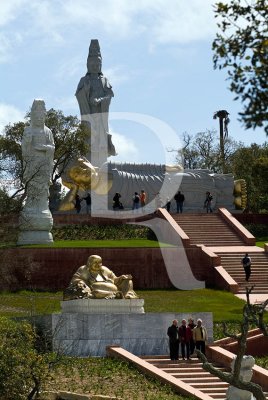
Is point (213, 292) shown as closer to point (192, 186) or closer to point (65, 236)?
point (65, 236)

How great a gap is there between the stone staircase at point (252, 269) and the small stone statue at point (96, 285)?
8.48m

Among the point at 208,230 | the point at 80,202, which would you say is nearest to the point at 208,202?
the point at 80,202

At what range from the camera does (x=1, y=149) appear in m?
45.2

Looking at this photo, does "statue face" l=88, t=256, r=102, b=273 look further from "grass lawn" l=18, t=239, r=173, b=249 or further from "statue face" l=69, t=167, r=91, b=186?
"statue face" l=69, t=167, r=91, b=186

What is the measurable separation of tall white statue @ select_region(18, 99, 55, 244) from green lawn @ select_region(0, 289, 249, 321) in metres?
4.79

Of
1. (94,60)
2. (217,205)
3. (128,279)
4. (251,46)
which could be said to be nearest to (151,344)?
(128,279)

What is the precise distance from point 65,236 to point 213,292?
9.51 meters

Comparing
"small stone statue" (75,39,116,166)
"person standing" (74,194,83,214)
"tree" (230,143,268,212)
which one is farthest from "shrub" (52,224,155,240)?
"tree" (230,143,268,212)

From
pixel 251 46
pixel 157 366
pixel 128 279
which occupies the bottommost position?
pixel 157 366

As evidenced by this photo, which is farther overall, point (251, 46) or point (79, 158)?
point (79, 158)

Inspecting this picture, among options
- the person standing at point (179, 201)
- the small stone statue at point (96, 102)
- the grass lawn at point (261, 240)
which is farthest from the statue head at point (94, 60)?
the grass lawn at point (261, 240)

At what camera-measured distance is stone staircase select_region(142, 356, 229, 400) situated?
20.5 meters

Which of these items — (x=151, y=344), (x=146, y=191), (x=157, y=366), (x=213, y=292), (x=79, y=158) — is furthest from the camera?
(x=146, y=191)

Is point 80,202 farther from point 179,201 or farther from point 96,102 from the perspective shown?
point 96,102
